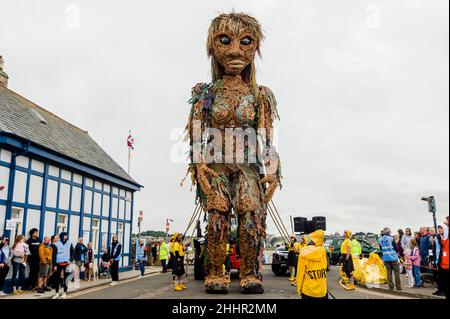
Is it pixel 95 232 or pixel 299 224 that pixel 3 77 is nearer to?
pixel 95 232

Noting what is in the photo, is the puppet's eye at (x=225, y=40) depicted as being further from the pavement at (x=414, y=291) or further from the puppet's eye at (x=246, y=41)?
the pavement at (x=414, y=291)

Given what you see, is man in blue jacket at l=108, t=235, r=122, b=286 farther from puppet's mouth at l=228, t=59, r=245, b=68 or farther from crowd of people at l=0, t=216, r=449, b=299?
puppet's mouth at l=228, t=59, r=245, b=68

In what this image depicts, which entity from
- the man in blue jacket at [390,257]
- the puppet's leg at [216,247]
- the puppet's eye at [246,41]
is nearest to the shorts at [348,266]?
the man in blue jacket at [390,257]

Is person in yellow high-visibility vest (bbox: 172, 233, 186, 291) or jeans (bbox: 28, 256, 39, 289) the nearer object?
person in yellow high-visibility vest (bbox: 172, 233, 186, 291)

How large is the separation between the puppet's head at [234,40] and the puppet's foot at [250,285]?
4.10 meters

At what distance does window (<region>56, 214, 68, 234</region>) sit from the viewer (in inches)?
553

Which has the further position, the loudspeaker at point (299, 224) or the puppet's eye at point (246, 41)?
the loudspeaker at point (299, 224)

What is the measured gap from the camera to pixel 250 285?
7445mm

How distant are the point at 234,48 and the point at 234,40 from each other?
161 mm

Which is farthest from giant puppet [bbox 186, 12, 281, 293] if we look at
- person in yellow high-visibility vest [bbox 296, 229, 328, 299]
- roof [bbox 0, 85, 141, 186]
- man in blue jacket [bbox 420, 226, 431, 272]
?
roof [bbox 0, 85, 141, 186]

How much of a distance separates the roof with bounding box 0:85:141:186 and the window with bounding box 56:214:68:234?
2130 mm

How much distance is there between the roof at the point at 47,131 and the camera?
12.5m

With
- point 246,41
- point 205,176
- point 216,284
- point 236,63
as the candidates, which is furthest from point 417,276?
point 246,41
